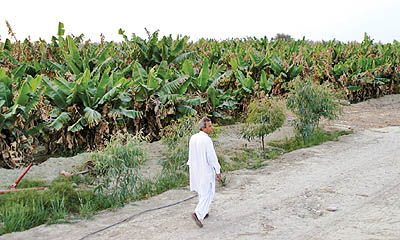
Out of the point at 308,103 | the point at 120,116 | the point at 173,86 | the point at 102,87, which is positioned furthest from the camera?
the point at 173,86

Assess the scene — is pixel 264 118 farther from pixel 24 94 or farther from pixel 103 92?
pixel 24 94

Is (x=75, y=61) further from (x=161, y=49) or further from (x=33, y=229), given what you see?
(x=33, y=229)

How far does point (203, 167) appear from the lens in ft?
22.2

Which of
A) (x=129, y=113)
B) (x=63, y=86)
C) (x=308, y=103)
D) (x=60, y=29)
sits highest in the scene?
(x=60, y=29)

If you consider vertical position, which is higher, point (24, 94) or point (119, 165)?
point (24, 94)

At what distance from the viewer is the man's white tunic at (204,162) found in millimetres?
6742

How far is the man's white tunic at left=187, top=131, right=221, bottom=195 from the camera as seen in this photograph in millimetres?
6742

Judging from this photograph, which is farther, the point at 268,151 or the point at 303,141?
the point at 303,141

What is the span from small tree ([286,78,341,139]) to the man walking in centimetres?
589

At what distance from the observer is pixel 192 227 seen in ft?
22.3

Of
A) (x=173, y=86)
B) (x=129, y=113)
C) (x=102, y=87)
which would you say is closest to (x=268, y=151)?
(x=173, y=86)

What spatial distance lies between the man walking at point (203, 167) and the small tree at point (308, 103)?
589 cm

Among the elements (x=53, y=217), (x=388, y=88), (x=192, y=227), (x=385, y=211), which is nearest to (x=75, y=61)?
(x=53, y=217)

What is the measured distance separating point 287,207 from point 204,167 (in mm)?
1719
